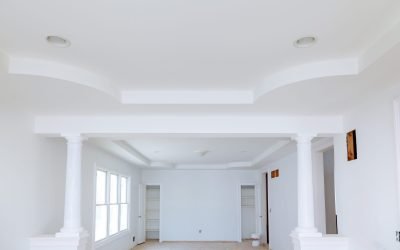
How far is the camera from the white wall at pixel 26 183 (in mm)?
4535

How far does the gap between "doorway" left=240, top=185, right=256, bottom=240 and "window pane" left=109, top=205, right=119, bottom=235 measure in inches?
224

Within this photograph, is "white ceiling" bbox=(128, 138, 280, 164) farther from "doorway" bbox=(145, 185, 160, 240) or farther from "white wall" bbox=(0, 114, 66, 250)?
"doorway" bbox=(145, 185, 160, 240)

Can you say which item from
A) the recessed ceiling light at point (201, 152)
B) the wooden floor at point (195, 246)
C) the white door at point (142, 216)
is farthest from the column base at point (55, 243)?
the white door at point (142, 216)

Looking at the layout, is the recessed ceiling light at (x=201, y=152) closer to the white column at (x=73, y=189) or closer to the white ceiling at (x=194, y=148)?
the white ceiling at (x=194, y=148)

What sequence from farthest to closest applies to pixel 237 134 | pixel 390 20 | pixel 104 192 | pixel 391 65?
pixel 104 192 < pixel 237 134 < pixel 391 65 < pixel 390 20

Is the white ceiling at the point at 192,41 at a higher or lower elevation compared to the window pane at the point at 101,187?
higher

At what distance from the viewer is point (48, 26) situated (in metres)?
2.99

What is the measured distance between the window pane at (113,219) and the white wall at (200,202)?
4.08 meters

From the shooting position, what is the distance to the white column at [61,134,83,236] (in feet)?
16.9

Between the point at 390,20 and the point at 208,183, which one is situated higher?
the point at 390,20

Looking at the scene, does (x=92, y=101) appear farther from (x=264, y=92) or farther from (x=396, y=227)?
(x=396, y=227)

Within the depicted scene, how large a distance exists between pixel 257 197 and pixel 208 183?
1.67 meters

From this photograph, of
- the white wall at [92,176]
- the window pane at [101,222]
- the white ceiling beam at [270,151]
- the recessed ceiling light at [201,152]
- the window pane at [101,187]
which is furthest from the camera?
the recessed ceiling light at [201,152]

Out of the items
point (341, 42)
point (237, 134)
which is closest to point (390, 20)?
point (341, 42)
